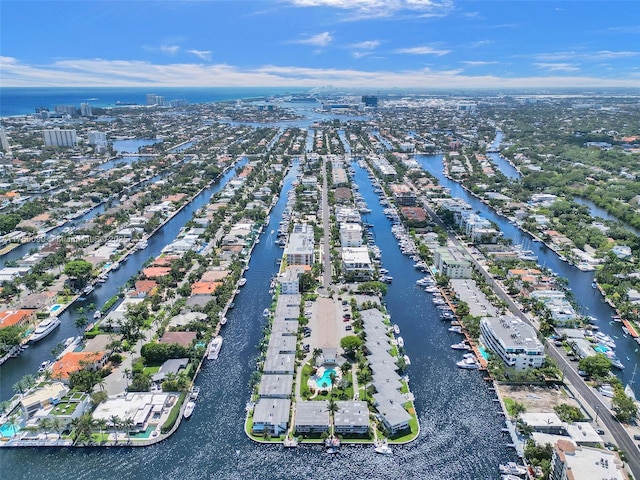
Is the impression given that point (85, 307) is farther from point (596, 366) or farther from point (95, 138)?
point (95, 138)

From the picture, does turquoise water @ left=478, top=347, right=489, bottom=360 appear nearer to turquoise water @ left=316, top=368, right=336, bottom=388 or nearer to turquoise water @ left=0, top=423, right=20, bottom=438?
turquoise water @ left=316, top=368, right=336, bottom=388

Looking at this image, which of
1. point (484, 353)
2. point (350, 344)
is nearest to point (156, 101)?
point (350, 344)

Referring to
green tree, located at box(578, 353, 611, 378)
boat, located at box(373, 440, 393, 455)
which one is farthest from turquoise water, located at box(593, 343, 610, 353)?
boat, located at box(373, 440, 393, 455)

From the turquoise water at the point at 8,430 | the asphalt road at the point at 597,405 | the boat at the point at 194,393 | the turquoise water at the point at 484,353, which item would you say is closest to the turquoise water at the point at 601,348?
the asphalt road at the point at 597,405

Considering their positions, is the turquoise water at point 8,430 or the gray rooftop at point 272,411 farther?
the gray rooftop at point 272,411

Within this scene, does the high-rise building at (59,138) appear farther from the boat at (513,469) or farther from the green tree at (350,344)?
the boat at (513,469)

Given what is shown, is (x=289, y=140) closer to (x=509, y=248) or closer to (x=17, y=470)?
(x=509, y=248)
